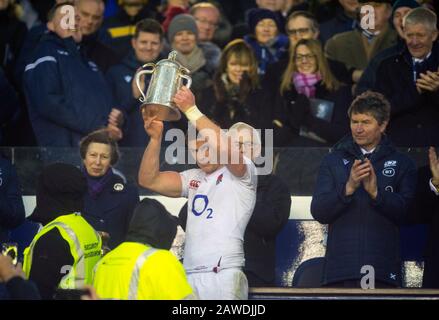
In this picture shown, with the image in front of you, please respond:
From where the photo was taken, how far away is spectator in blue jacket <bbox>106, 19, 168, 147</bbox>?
33.4 feet

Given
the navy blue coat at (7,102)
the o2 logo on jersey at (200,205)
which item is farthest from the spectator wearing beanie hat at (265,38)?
the o2 logo on jersey at (200,205)

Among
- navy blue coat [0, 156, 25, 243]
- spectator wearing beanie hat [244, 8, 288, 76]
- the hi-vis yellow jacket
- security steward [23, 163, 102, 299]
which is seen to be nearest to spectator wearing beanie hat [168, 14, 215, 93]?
spectator wearing beanie hat [244, 8, 288, 76]

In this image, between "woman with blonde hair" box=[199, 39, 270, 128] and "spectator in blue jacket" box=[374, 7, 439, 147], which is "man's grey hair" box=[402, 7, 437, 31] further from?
"woman with blonde hair" box=[199, 39, 270, 128]

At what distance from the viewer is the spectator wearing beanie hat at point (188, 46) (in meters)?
10.4

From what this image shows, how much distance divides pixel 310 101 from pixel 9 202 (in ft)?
8.34

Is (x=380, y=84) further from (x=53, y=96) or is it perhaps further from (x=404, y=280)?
(x=53, y=96)

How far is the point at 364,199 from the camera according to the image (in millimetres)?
8688

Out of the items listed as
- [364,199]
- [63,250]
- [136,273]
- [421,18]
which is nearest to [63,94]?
[63,250]

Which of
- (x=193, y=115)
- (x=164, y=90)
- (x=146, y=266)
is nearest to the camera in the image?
(x=146, y=266)

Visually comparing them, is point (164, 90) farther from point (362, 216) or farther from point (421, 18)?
point (421, 18)

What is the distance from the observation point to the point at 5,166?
9297 millimetres

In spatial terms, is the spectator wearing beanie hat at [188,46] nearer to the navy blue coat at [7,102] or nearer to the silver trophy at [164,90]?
the navy blue coat at [7,102]

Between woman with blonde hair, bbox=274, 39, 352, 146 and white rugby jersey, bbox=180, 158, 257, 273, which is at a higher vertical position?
woman with blonde hair, bbox=274, 39, 352, 146

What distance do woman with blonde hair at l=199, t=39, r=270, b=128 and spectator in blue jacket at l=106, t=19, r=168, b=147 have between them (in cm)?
63
